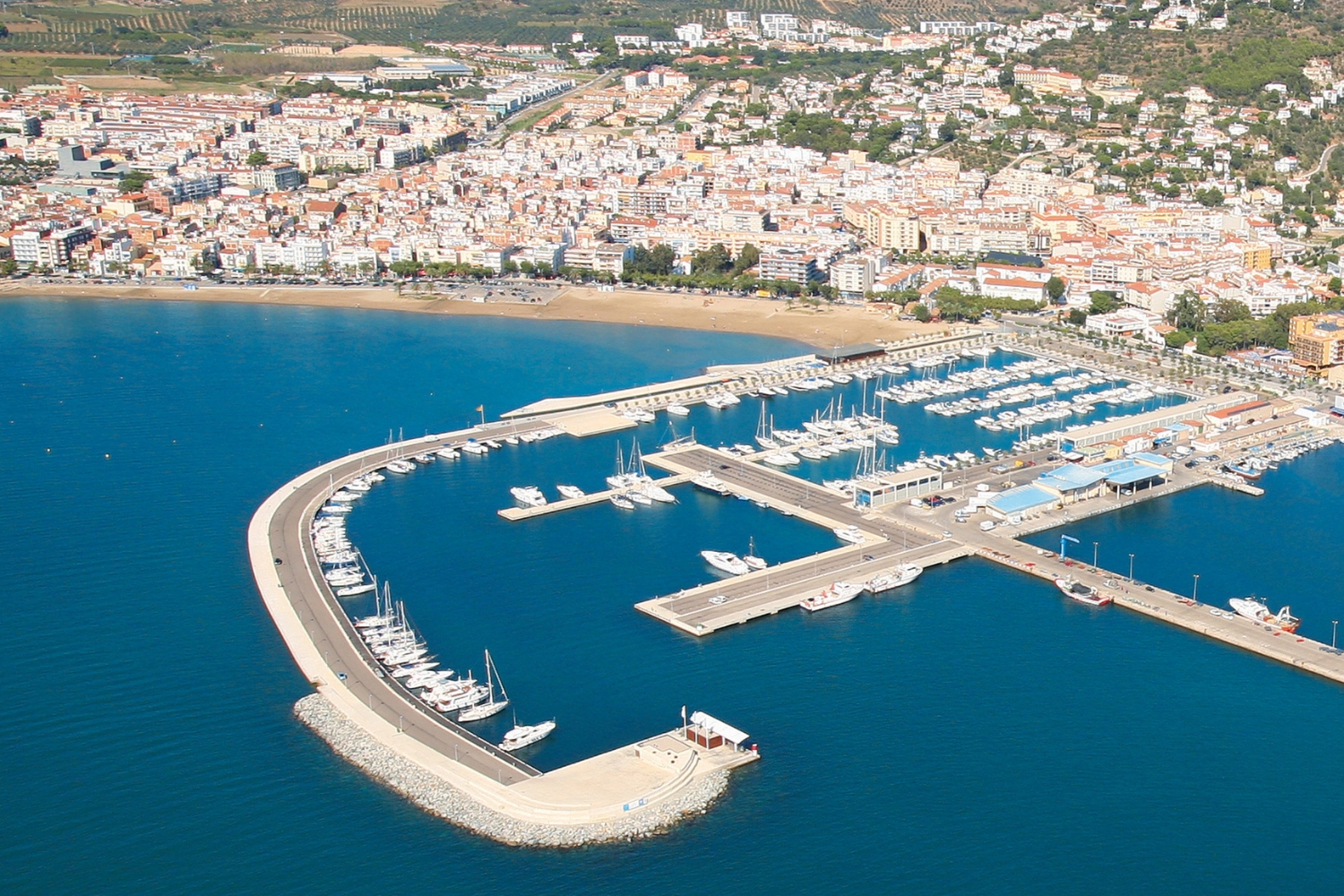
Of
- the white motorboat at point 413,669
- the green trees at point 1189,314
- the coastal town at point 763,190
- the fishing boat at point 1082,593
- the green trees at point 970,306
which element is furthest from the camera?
the coastal town at point 763,190

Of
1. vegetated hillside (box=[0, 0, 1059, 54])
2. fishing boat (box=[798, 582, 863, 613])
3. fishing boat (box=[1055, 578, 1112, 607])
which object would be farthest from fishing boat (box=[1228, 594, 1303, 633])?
vegetated hillside (box=[0, 0, 1059, 54])

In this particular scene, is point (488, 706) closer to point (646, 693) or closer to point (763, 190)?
point (646, 693)

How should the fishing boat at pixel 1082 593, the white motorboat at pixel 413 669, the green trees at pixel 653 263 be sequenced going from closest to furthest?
the white motorboat at pixel 413 669, the fishing boat at pixel 1082 593, the green trees at pixel 653 263

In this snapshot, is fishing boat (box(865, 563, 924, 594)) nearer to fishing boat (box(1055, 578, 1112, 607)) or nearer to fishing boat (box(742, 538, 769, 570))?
fishing boat (box(742, 538, 769, 570))

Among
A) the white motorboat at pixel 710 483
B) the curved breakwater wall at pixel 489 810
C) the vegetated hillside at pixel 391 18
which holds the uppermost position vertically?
the vegetated hillside at pixel 391 18

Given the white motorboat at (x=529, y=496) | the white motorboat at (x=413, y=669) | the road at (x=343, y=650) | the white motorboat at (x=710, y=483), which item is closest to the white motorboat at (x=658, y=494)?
the white motorboat at (x=710, y=483)

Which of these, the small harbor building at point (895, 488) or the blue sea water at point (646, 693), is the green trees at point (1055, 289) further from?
the small harbor building at point (895, 488)
